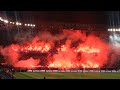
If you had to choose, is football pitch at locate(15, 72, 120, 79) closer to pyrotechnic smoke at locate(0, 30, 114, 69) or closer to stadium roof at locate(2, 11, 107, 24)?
pyrotechnic smoke at locate(0, 30, 114, 69)

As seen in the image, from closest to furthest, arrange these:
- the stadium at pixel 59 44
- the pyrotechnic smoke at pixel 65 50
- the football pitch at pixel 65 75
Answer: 1. the football pitch at pixel 65 75
2. the stadium at pixel 59 44
3. the pyrotechnic smoke at pixel 65 50

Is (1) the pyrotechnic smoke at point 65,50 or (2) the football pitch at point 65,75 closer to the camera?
(2) the football pitch at point 65,75

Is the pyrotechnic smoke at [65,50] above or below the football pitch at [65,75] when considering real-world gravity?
above

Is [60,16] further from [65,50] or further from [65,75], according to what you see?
[65,75]

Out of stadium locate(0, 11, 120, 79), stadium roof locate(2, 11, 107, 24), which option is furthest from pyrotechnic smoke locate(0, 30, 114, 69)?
stadium roof locate(2, 11, 107, 24)

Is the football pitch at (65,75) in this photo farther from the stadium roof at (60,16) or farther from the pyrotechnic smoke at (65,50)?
the stadium roof at (60,16)

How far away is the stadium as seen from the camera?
5.87 metres

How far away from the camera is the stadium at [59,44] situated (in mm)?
5867

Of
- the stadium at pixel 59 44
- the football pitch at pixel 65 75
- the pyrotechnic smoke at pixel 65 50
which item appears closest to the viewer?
the football pitch at pixel 65 75

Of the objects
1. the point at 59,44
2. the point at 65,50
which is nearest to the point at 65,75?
the point at 65,50

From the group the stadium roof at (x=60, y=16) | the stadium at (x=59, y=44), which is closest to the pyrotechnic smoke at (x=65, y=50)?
the stadium at (x=59, y=44)

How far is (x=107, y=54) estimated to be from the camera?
6.19 meters
